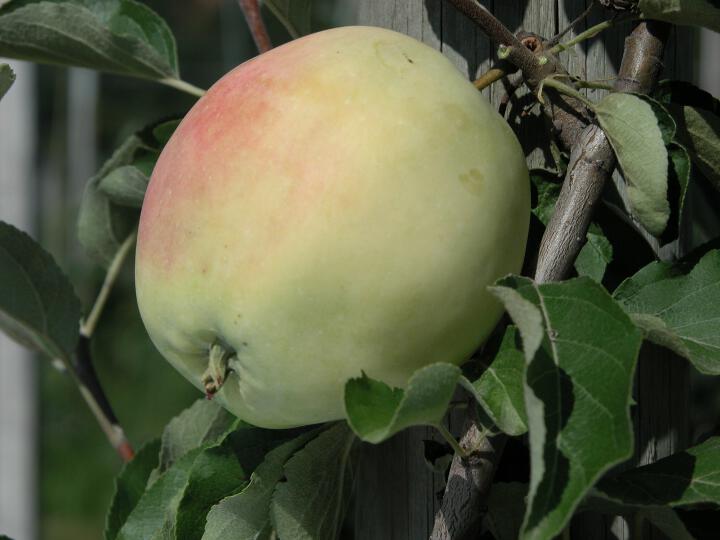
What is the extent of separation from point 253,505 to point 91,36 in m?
0.37

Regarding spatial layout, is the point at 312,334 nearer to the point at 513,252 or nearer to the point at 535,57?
the point at 513,252

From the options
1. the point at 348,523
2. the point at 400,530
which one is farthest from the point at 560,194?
the point at 348,523

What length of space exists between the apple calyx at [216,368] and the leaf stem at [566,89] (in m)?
0.26

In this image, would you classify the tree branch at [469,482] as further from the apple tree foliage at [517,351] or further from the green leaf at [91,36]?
the green leaf at [91,36]

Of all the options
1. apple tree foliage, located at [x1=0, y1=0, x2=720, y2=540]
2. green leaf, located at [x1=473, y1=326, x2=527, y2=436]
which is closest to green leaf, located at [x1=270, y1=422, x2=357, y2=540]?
apple tree foliage, located at [x1=0, y1=0, x2=720, y2=540]

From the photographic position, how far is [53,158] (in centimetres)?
385

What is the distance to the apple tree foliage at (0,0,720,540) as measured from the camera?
1.54 feet

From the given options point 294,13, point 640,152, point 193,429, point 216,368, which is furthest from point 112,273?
point 640,152

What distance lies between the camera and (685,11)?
1.95ft

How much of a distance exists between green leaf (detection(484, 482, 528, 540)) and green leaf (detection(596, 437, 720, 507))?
0.07 meters

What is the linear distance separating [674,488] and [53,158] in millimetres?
3617

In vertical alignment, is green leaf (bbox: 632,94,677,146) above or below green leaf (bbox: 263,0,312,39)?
above

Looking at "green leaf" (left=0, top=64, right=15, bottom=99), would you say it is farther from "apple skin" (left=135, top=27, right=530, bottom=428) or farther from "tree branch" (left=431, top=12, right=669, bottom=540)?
"tree branch" (left=431, top=12, right=669, bottom=540)

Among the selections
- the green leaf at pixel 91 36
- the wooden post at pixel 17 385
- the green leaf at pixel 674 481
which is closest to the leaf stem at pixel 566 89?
the green leaf at pixel 674 481
